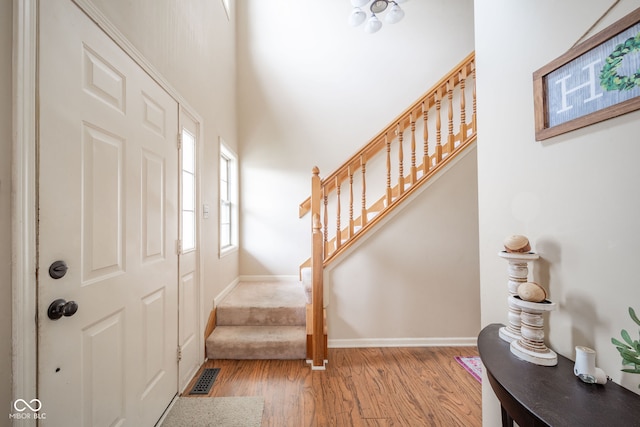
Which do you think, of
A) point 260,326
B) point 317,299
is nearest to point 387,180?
point 317,299

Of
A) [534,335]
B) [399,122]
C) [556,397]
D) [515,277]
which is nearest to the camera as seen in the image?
[556,397]

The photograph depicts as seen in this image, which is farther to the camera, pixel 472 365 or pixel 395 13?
pixel 395 13

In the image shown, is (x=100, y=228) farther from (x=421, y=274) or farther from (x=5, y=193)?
(x=421, y=274)

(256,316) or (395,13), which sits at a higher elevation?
(395,13)

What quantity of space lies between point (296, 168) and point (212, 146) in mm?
1353

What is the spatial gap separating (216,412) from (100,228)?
1411 millimetres

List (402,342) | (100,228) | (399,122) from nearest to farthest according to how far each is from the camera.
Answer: (100,228), (402,342), (399,122)

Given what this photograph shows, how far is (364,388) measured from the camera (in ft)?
6.51

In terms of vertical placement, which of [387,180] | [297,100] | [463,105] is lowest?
[387,180]

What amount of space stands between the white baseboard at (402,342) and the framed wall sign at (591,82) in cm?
222

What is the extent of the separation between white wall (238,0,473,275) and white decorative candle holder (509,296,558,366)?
2918mm

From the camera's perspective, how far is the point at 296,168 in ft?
12.4

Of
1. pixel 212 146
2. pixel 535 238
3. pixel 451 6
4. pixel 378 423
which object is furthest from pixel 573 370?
pixel 451 6

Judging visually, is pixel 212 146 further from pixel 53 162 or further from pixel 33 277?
pixel 33 277
